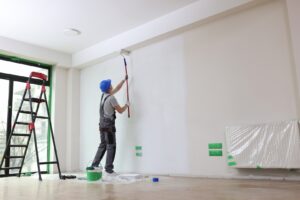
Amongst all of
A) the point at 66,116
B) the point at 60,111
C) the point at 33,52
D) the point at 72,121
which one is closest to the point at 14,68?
the point at 33,52

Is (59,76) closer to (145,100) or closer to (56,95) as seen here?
(56,95)

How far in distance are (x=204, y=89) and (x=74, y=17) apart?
2.29 meters

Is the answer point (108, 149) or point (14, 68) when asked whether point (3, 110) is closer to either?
point (14, 68)

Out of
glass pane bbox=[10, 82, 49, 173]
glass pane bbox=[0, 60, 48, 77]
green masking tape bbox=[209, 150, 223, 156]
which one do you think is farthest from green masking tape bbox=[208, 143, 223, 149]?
glass pane bbox=[0, 60, 48, 77]

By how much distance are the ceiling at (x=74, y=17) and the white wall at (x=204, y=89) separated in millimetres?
533

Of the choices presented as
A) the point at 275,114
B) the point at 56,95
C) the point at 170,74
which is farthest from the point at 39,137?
the point at 275,114

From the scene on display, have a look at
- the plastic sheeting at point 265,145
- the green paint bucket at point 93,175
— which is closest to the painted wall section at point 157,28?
the plastic sheeting at point 265,145

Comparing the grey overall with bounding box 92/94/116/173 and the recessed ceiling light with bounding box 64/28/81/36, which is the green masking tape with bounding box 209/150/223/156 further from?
the recessed ceiling light with bounding box 64/28/81/36

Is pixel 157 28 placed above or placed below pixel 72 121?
above

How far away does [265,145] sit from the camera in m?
3.11

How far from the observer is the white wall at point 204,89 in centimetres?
327

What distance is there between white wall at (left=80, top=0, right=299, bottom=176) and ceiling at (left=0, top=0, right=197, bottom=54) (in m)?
0.53

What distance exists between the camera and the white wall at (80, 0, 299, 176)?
3271 mm

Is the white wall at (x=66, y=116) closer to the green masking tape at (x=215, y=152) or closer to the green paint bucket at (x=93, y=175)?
the green paint bucket at (x=93, y=175)
